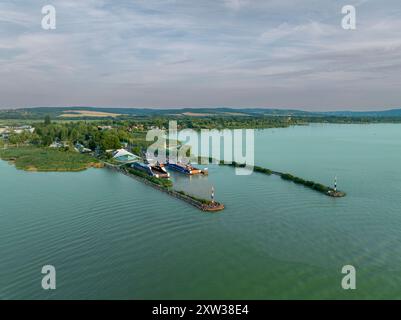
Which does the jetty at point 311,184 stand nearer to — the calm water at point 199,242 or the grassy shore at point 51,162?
the calm water at point 199,242

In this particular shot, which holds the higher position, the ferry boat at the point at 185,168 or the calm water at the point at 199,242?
the ferry boat at the point at 185,168

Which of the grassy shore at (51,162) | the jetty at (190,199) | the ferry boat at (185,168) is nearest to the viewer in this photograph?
the jetty at (190,199)

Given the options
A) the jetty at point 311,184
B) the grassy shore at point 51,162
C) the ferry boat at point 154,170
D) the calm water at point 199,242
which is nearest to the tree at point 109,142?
the grassy shore at point 51,162

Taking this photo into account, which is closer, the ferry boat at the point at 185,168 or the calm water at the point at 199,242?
the calm water at the point at 199,242

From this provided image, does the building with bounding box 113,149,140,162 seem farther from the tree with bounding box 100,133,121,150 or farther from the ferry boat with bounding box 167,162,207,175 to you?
the ferry boat with bounding box 167,162,207,175

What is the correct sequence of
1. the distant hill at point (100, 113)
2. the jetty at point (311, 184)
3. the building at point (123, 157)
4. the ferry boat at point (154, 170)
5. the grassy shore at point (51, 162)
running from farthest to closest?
the distant hill at point (100, 113), the building at point (123, 157), the grassy shore at point (51, 162), the ferry boat at point (154, 170), the jetty at point (311, 184)

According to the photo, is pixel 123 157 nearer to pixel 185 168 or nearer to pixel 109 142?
pixel 109 142

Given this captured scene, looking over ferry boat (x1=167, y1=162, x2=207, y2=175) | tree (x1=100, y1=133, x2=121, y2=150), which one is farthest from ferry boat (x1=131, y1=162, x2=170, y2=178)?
tree (x1=100, y1=133, x2=121, y2=150)
